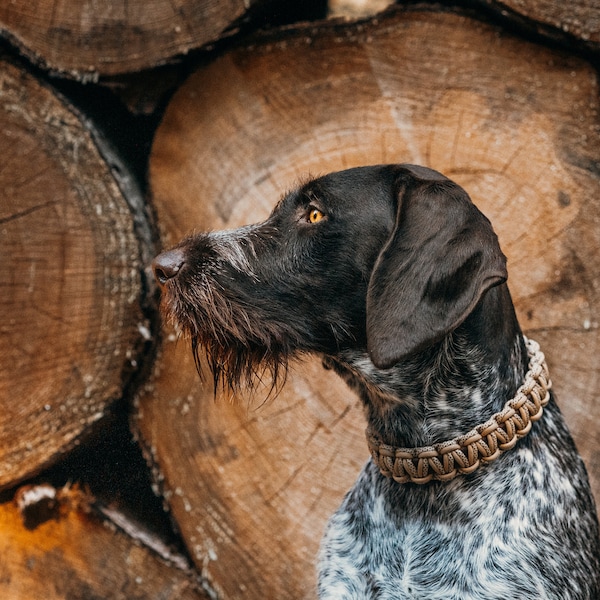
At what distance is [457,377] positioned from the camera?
2262 millimetres

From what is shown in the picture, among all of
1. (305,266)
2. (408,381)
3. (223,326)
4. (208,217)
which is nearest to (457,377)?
(408,381)

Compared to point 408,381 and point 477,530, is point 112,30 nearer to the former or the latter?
point 408,381

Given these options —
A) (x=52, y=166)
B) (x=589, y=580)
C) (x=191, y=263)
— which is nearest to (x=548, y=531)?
(x=589, y=580)

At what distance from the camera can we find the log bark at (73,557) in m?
2.99

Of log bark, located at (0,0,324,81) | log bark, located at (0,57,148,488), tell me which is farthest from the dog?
log bark, located at (0,0,324,81)

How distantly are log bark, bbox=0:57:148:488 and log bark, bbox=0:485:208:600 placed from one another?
172mm

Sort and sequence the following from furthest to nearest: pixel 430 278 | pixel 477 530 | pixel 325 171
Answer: pixel 325 171, pixel 477 530, pixel 430 278

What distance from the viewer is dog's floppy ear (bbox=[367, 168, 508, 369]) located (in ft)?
6.23

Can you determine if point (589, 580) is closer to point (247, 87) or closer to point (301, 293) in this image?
point (301, 293)

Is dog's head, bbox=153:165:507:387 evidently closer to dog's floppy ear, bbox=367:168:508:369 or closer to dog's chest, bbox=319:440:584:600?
dog's floppy ear, bbox=367:168:508:369

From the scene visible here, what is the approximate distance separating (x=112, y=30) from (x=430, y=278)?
63.9 inches

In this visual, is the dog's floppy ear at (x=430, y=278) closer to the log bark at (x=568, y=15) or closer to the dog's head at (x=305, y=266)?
the dog's head at (x=305, y=266)

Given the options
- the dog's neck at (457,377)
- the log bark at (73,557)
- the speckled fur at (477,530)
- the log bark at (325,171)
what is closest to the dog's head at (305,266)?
the dog's neck at (457,377)

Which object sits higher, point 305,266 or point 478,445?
point 305,266
